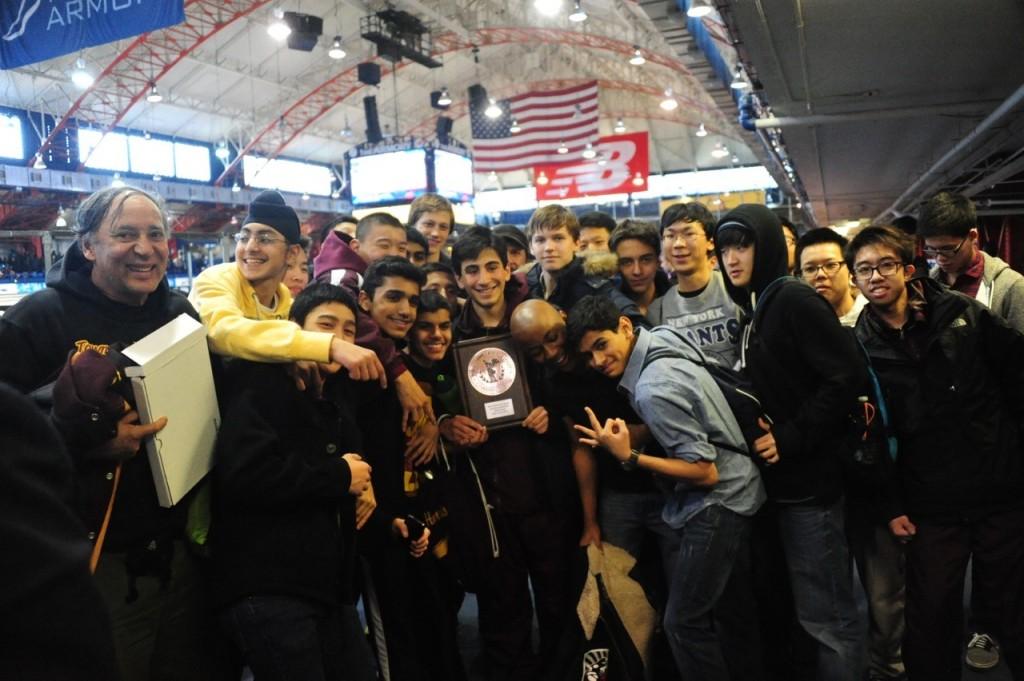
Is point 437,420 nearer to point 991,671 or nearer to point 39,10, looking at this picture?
point 991,671

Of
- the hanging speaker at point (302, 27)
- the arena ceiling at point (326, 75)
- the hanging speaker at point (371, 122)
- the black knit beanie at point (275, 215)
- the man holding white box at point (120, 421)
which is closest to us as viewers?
the man holding white box at point (120, 421)

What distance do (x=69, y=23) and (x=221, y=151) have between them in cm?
→ 2095

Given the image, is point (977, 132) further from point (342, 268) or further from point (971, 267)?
point (342, 268)

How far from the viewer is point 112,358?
181cm

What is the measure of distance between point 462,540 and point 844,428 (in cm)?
161

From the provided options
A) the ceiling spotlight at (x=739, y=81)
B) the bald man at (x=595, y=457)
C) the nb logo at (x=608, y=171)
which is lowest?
the bald man at (x=595, y=457)

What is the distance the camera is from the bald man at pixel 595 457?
2.85m

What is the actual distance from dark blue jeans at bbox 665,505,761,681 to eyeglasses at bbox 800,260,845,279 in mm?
1524

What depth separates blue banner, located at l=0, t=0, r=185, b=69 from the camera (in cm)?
491

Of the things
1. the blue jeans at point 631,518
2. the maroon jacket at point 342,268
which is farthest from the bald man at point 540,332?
the blue jeans at point 631,518

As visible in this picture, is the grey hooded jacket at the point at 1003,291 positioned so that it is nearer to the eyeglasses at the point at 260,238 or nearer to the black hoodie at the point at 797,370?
the black hoodie at the point at 797,370

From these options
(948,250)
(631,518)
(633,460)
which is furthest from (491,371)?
(948,250)

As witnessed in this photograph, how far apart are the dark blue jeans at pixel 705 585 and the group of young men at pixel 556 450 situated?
1 cm

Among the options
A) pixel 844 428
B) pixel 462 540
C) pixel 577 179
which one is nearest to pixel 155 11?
pixel 462 540
